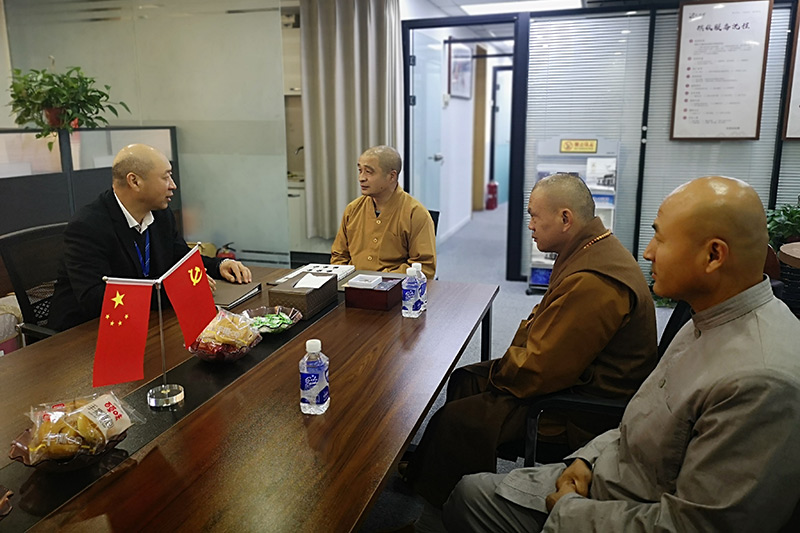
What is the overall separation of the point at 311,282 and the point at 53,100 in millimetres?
2206

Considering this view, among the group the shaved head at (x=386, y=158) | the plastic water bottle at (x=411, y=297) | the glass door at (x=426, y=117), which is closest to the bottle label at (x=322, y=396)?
the plastic water bottle at (x=411, y=297)

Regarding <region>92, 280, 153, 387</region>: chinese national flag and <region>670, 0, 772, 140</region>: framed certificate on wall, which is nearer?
<region>92, 280, 153, 387</region>: chinese national flag

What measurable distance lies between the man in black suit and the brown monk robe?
3.75 ft

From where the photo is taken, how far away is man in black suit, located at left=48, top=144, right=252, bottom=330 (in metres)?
2.08

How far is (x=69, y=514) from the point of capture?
3.39 feet

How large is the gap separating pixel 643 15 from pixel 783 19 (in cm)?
88

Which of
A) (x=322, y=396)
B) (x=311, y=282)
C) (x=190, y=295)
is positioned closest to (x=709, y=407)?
(x=322, y=396)

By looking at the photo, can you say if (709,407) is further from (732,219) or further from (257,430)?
(257,430)

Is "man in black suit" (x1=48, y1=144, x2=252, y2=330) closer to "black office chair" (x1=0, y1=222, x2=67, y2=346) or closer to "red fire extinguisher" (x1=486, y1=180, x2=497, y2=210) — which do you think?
"black office chair" (x1=0, y1=222, x2=67, y2=346)

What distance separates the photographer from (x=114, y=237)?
2.15 metres

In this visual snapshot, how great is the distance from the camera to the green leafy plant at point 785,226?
13.0ft

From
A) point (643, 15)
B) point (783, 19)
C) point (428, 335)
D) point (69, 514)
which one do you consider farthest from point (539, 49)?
point (69, 514)

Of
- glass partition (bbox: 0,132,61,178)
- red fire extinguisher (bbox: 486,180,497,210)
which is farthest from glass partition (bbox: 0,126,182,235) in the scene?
red fire extinguisher (bbox: 486,180,497,210)

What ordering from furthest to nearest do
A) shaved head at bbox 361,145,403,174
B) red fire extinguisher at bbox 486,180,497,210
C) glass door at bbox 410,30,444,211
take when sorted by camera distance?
red fire extinguisher at bbox 486,180,497,210 < glass door at bbox 410,30,444,211 < shaved head at bbox 361,145,403,174
